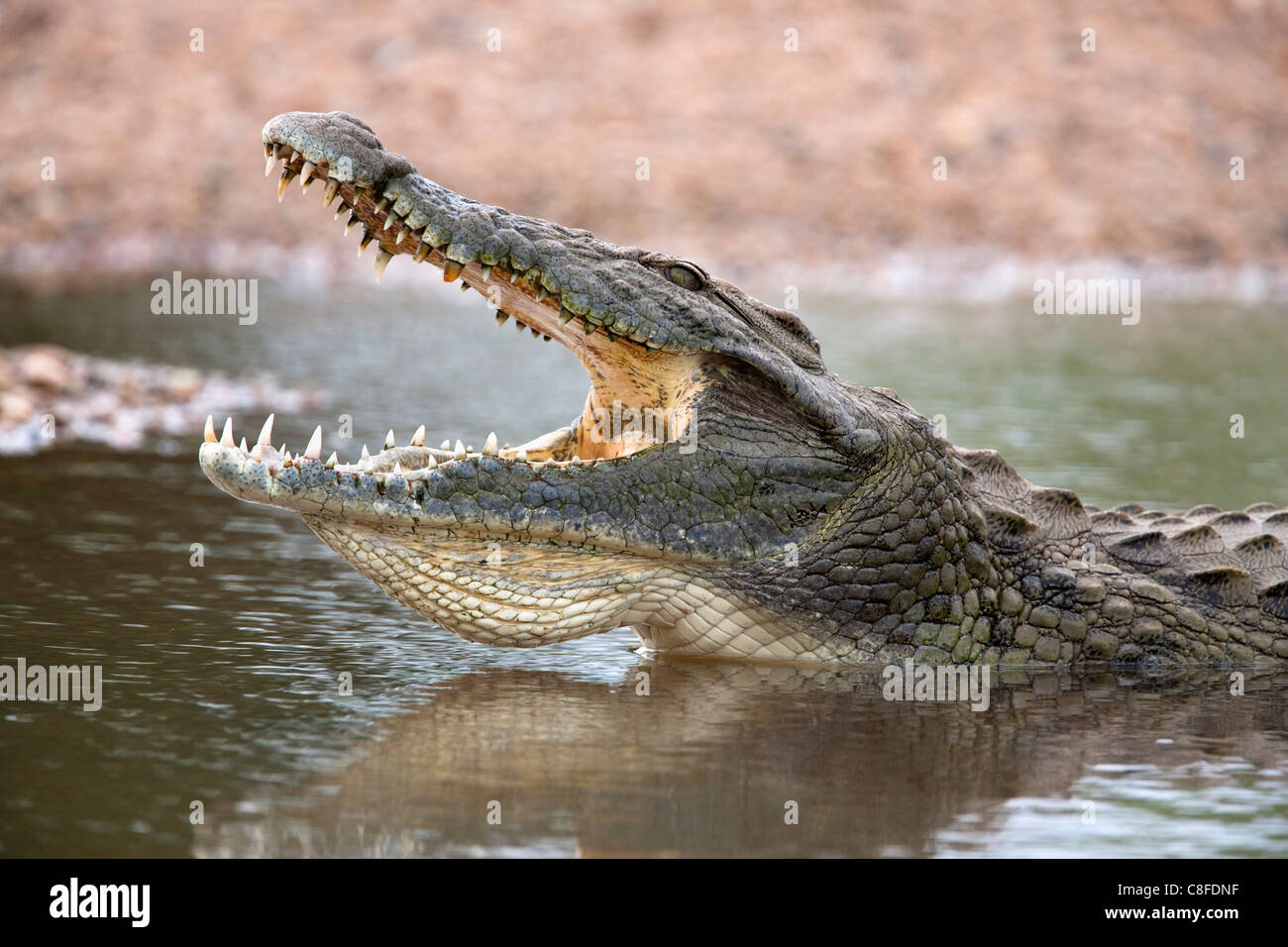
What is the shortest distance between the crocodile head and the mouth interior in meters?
0.01

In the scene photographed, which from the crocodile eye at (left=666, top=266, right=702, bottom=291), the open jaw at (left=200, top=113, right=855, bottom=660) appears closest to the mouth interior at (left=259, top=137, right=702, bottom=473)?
the open jaw at (left=200, top=113, right=855, bottom=660)

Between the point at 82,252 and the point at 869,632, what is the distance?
2011 cm

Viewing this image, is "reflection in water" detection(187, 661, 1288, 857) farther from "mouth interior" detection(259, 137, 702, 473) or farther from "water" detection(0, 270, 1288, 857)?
"mouth interior" detection(259, 137, 702, 473)

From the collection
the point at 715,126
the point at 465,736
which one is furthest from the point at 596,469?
the point at 715,126

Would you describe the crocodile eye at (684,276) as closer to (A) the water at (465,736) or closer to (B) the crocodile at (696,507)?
(B) the crocodile at (696,507)

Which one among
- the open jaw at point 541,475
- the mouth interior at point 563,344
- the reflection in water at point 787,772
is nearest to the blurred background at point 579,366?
the reflection in water at point 787,772

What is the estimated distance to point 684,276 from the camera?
202 inches

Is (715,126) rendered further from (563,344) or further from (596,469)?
(596,469)

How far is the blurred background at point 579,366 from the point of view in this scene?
14.0 ft

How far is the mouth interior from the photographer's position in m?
4.82

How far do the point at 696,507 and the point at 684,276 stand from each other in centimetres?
78
